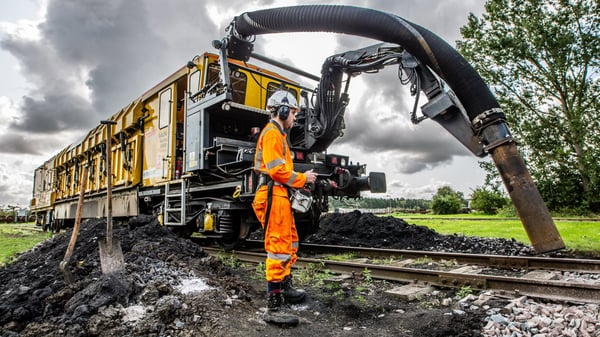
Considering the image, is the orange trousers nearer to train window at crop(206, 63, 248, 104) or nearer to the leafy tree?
train window at crop(206, 63, 248, 104)

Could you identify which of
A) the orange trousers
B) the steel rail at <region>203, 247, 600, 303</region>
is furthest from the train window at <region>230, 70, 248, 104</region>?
the orange trousers

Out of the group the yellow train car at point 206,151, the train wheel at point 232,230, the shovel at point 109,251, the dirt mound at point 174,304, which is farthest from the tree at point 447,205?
the shovel at point 109,251

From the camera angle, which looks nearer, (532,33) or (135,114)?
(135,114)

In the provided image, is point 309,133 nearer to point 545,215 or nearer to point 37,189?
point 545,215

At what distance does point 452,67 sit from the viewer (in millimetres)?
4133

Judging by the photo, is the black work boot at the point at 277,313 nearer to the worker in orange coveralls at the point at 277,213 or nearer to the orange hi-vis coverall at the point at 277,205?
the worker in orange coveralls at the point at 277,213

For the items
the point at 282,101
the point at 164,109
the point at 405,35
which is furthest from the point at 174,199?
the point at 405,35

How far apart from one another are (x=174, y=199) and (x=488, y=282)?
6.11 m

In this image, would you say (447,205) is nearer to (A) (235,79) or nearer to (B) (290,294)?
(A) (235,79)

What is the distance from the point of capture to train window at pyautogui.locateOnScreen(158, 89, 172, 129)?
26.3 feet

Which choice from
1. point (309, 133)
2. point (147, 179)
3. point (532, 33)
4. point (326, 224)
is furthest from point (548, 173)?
point (147, 179)

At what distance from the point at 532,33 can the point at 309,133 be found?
58.5 feet

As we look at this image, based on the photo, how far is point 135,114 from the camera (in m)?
9.23

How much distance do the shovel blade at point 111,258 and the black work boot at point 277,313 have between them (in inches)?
63.4
